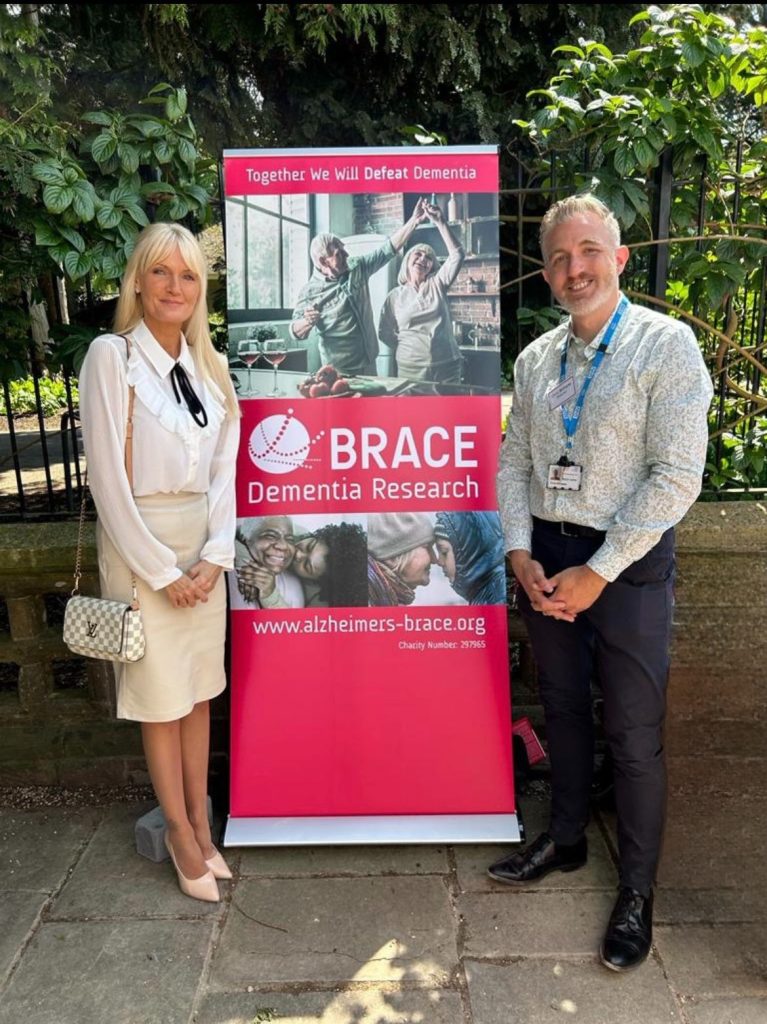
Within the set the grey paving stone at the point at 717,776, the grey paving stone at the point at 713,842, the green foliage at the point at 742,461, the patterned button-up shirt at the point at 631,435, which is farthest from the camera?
the green foliage at the point at 742,461

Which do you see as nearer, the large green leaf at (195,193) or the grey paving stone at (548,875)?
the grey paving stone at (548,875)

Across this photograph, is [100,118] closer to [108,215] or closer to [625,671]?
[108,215]

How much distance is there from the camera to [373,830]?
2846 mm

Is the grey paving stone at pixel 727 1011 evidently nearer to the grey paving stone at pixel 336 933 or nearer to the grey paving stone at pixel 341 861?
the grey paving stone at pixel 336 933

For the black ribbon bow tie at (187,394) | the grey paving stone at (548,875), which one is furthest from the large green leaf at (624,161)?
the grey paving stone at (548,875)

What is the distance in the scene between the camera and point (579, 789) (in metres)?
2.70

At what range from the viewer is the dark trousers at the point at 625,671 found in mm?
2301

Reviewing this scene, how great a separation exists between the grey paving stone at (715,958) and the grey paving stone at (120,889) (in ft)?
4.54

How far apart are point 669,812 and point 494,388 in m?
1.72

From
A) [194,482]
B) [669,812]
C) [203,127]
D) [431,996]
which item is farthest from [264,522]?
[203,127]

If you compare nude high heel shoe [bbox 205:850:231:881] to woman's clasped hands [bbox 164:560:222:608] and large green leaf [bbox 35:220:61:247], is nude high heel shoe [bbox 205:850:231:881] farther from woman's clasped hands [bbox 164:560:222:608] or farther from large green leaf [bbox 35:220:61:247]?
large green leaf [bbox 35:220:61:247]

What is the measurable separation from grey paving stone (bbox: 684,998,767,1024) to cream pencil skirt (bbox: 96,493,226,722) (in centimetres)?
165

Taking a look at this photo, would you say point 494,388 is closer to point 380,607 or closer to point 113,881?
point 380,607

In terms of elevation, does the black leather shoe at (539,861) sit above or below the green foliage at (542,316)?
below
